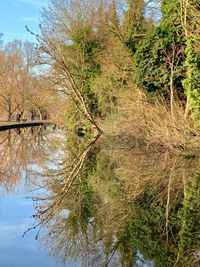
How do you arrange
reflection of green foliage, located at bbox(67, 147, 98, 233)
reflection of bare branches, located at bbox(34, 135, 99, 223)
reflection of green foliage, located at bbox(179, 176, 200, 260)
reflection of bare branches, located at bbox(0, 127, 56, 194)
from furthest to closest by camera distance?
1. reflection of bare branches, located at bbox(0, 127, 56, 194)
2. reflection of bare branches, located at bbox(34, 135, 99, 223)
3. reflection of green foliage, located at bbox(67, 147, 98, 233)
4. reflection of green foliage, located at bbox(179, 176, 200, 260)

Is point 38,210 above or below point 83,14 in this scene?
below

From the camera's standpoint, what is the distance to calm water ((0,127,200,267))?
6.34 metres

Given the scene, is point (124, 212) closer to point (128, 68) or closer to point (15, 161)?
point (15, 161)

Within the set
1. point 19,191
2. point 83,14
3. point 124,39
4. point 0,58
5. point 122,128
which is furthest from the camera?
point 0,58

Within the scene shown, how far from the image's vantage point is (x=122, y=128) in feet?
76.2

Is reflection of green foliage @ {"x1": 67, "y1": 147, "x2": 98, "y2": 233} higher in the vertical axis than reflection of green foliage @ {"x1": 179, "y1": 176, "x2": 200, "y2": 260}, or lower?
lower

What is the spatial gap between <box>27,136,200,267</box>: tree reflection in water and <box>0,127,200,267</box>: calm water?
13mm

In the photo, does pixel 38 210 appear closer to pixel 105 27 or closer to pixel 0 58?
pixel 105 27

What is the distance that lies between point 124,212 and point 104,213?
37 cm

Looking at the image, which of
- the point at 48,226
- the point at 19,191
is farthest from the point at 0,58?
the point at 48,226

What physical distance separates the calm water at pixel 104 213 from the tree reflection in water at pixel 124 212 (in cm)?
1

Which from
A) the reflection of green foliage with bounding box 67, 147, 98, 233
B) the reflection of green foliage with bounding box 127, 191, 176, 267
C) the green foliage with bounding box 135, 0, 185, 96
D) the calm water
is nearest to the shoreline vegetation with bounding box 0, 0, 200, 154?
the green foliage with bounding box 135, 0, 185, 96

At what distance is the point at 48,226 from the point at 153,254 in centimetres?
253

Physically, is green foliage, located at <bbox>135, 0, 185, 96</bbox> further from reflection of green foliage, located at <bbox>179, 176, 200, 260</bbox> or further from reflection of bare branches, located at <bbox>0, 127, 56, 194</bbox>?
reflection of green foliage, located at <bbox>179, 176, 200, 260</bbox>
